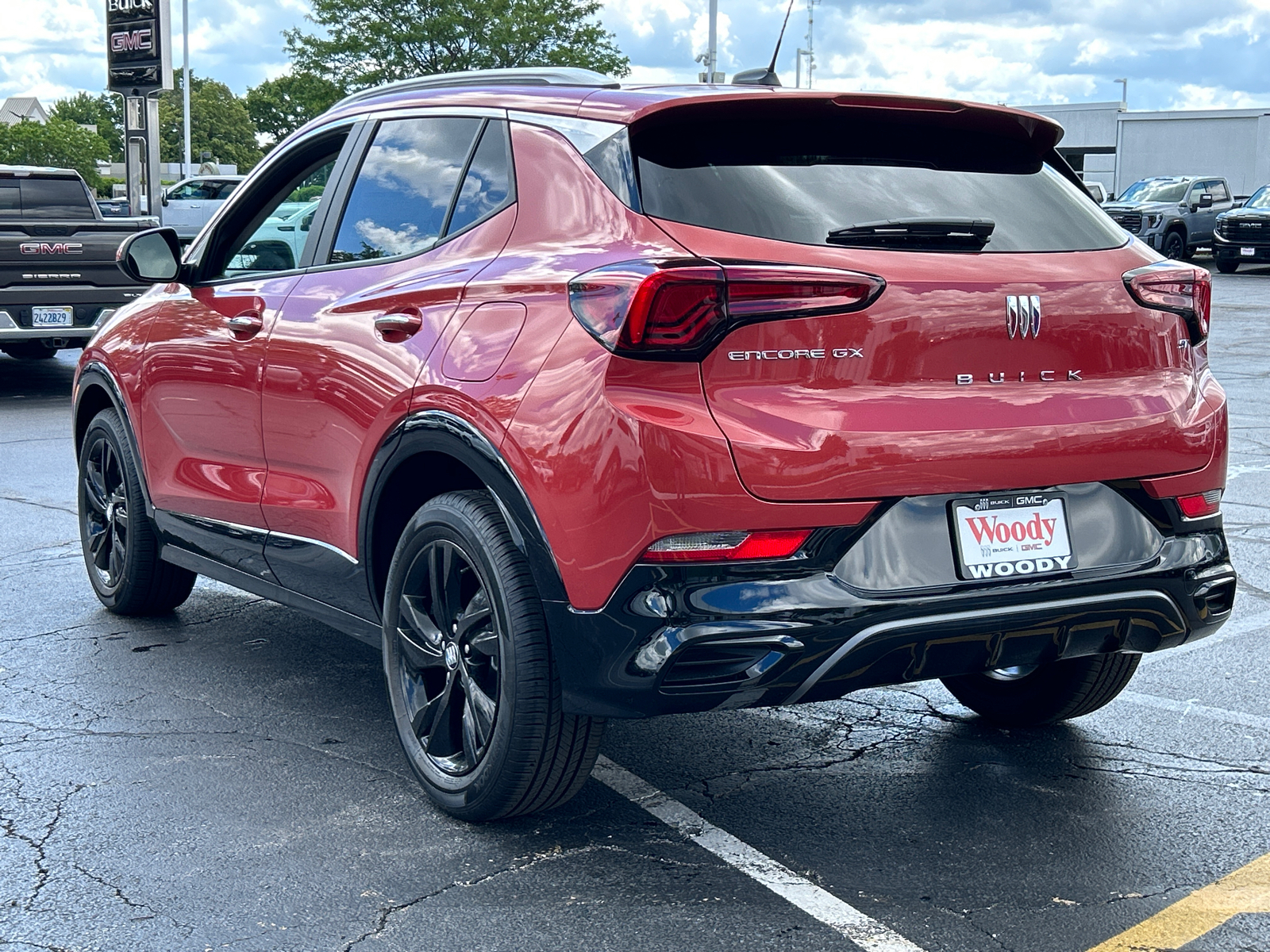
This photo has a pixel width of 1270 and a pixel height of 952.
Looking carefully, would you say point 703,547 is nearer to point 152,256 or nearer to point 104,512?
point 152,256

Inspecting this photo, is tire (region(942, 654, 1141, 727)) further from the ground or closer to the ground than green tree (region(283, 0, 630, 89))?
closer to the ground

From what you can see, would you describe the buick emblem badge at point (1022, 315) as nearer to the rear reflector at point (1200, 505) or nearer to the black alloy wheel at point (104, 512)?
the rear reflector at point (1200, 505)

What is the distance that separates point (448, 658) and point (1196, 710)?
2.45 m

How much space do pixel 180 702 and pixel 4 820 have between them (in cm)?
104

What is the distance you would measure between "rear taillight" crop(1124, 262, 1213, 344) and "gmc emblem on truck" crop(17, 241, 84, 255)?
10.9 m

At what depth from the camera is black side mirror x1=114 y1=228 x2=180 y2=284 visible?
211 inches

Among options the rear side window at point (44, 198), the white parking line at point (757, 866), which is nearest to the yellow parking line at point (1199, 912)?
the white parking line at point (757, 866)

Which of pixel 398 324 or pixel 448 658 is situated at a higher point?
pixel 398 324

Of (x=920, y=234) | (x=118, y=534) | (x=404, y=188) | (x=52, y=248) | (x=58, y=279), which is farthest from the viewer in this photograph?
(x=58, y=279)

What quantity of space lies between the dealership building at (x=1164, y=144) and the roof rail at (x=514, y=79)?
37.3 meters

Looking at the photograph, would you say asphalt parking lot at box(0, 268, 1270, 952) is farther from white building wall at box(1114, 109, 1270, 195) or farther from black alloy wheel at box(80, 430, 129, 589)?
white building wall at box(1114, 109, 1270, 195)

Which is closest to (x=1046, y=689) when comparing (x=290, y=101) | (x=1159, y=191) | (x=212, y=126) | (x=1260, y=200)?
(x=1260, y=200)

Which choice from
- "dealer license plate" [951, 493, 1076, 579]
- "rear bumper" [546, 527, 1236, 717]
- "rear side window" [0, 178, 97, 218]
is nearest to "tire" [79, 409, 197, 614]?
"rear bumper" [546, 527, 1236, 717]

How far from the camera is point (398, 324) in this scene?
13.5 feet
